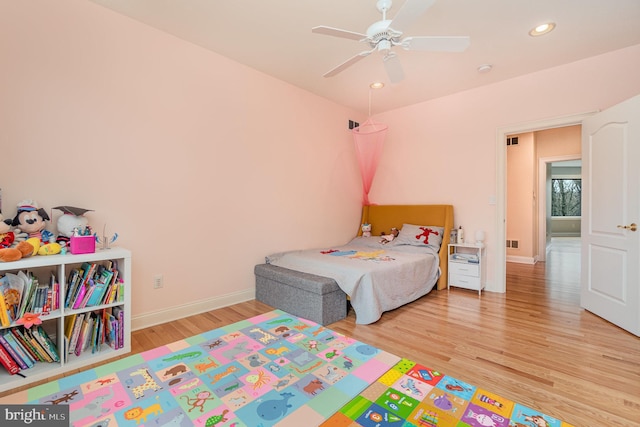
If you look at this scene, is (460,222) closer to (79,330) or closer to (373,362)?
(373,362)

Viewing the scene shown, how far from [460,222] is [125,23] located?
426cm

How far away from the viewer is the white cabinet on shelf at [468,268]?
3.68m

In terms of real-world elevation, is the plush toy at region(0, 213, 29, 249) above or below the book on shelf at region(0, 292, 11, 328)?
above

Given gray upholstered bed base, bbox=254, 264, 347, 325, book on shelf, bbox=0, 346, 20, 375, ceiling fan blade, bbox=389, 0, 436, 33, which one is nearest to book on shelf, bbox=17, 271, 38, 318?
book on shelf, bbox=0, 346, 20, 375

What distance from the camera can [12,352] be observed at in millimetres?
1812

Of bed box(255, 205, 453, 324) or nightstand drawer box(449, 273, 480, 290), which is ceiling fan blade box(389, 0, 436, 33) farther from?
nightstand drawer box(449, 273, 480, 290)

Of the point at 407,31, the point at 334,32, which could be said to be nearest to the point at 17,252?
the point at 334,32

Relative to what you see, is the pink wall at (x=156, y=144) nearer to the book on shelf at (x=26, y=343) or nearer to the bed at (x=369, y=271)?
the bed at (x=369, y=271)

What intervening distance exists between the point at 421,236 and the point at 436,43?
8.33 ft

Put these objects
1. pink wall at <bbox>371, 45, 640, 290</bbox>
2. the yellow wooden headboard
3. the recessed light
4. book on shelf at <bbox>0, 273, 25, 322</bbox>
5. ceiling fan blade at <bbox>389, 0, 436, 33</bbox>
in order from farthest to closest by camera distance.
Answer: the yellow wooden headboard
pink wall at <bbox>371, 45, 640, 290</bbox>
the recessed light
book on shelf at <bbox>0, 273, 25, 322</bbox>
ceiling fan blade at <bbox>389, 0, 436, 33</bbox>

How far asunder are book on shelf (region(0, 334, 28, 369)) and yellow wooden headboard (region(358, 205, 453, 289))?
153 inches

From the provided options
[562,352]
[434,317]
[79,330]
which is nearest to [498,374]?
[562,352]

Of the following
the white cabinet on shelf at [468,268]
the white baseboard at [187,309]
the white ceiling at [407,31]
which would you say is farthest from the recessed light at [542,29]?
the white baseboard at [187,309]

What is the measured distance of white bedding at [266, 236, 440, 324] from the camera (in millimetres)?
2754
